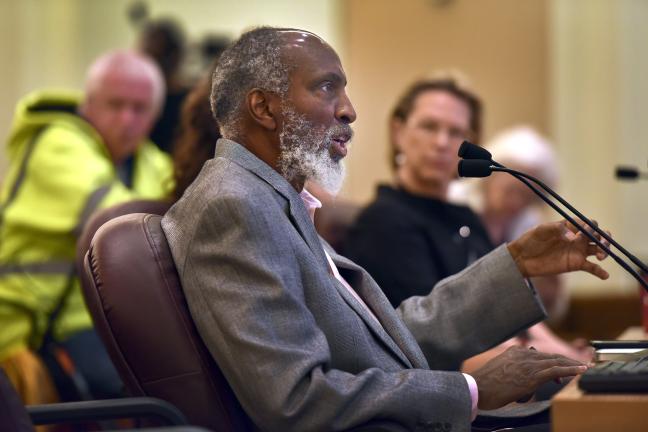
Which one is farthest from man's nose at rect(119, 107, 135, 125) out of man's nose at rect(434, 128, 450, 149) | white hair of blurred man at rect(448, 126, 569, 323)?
white hair of blurred man at rect(448, 126, 569, 323)

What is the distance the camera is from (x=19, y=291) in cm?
346

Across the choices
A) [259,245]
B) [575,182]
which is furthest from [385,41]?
[259,245]

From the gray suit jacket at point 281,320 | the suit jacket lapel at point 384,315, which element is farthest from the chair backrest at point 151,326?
the suit jacket lapel at point 384,315

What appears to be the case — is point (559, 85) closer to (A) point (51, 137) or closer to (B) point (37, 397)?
(A) point (51, 137)

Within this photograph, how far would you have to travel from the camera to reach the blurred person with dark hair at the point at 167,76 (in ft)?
16.2

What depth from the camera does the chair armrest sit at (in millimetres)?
1817

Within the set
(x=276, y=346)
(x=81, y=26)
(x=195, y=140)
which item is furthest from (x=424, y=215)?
(x=81, y=26)

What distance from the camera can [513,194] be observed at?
172 inches

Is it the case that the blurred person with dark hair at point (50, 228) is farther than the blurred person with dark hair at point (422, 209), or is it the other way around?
the blurred person with dark hair at point (50, 228)

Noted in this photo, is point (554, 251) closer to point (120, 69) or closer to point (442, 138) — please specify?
point (442, 138)

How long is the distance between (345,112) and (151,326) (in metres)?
0.51

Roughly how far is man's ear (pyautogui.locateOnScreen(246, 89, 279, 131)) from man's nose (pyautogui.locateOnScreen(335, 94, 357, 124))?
11 centimetres

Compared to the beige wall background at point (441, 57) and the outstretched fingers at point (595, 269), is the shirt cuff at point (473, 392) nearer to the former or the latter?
the outstretched fingers at point (595, 269)

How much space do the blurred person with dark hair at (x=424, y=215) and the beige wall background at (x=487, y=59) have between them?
2291mm
